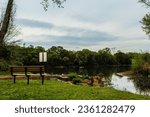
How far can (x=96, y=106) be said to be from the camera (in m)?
12.5

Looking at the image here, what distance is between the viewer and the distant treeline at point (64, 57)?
50500 mm

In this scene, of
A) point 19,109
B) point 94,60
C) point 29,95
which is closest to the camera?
point 19,109

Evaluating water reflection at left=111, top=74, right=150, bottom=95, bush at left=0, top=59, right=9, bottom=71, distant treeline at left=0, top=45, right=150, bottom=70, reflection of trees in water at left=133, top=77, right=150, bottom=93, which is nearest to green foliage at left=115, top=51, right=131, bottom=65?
distant treeline at left=0, top=45, right=150, bottom=70

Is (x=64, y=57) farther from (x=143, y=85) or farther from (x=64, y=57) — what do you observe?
(x=143, y=85)

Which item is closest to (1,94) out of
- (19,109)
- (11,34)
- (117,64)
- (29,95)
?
(29,95)

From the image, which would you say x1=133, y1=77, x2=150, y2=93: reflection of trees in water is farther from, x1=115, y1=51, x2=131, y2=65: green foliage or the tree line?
x1=115, y1=51, x2=131, y2=65: green foliage

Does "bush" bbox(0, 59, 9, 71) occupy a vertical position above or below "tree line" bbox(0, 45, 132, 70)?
below

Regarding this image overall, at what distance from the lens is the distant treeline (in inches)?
1988

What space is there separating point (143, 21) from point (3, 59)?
61.6 ft

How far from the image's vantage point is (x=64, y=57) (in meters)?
138

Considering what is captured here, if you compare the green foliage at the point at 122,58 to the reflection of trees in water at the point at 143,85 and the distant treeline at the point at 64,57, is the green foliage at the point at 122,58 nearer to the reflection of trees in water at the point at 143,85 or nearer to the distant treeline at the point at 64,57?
the distant treeline at the point at 64,57

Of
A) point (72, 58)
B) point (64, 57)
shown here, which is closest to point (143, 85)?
point (64, 57)

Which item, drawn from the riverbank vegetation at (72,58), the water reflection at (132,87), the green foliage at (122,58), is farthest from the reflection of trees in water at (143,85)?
the green foliage at (122,58)

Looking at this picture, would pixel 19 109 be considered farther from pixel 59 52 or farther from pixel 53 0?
pixel 59 52
